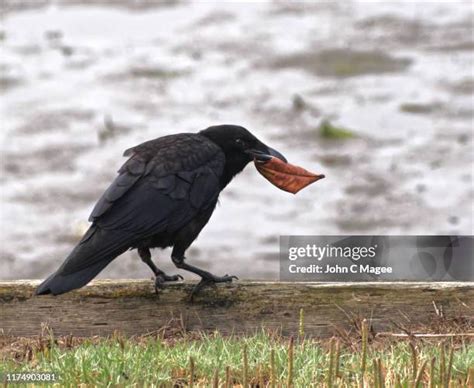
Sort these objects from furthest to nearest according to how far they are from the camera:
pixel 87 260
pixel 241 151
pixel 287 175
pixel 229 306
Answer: pixel 241 151, pixel 287 175, pixel 229 306, pixel 87 260

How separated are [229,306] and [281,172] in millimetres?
834

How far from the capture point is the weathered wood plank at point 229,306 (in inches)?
255

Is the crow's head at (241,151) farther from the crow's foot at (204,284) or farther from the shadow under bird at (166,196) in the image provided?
the crow's foot at (204,284)

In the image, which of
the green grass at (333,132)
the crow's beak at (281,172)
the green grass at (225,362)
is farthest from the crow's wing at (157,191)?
the green grass at (333,132)

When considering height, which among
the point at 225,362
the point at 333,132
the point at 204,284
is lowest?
the point at 225,362

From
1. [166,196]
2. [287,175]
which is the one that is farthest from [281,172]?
[166,196]

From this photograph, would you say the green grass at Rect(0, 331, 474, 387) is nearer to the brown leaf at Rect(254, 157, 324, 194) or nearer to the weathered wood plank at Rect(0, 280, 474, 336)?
the weathered wood plank at Rect(0, 280, 474, 336)

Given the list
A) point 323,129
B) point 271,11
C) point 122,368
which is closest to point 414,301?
point 122,368

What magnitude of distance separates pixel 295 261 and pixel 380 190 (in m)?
6.45

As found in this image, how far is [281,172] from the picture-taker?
6969 millimetres

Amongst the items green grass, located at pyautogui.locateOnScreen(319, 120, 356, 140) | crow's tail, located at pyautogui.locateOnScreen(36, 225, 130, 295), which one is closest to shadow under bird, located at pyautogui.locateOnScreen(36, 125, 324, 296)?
crow's tail, located at pyautogui.locateOnScreen(36, 225, 130, 295)

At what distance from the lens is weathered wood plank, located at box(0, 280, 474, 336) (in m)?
6.49

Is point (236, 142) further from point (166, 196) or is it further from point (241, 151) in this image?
point (166, 196)

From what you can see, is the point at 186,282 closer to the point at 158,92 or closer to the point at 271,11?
the point at 158,92
